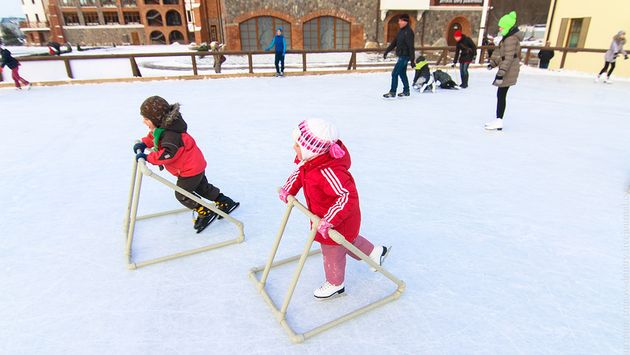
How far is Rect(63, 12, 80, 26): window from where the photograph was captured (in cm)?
3950

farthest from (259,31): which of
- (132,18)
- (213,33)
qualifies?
(132,18)

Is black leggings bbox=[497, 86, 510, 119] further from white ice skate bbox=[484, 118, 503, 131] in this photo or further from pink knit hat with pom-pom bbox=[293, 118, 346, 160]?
pink knit hat with pom-pom bbox=[293, 118, 346, 160]

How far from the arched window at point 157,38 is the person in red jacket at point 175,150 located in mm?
42565

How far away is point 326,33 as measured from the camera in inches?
771

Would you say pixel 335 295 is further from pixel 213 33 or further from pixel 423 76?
pixel 213 33

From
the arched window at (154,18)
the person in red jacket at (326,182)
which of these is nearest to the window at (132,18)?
the arched window at (154,18)

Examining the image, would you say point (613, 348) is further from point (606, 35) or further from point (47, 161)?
point (606, 35)

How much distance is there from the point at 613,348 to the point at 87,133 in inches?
228

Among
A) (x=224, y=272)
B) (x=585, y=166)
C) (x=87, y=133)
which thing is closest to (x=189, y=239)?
(x=224, y=272)

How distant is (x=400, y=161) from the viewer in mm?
3902

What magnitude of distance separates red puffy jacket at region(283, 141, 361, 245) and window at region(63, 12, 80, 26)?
163 feet

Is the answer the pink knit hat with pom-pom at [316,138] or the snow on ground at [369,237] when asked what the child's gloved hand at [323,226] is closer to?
the pink knit hat with pom-pom at [316,138]

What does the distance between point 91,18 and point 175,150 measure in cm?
4813

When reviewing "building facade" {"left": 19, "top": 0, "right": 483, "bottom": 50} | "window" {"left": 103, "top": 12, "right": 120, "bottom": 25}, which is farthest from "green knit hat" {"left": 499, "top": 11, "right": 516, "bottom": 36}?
"window" {"left": 103, "top": 12, "right": 120, "bottom": 25}
